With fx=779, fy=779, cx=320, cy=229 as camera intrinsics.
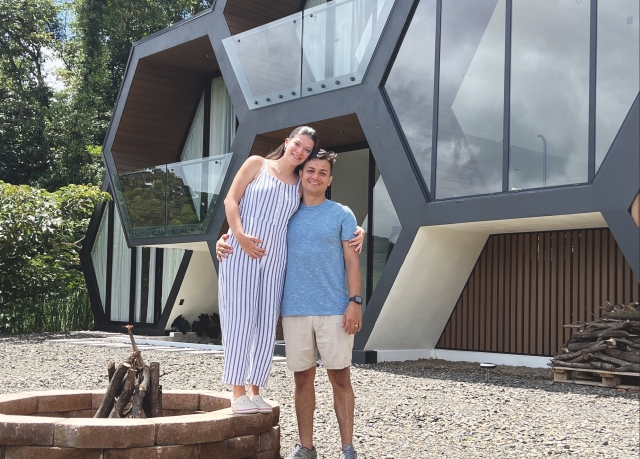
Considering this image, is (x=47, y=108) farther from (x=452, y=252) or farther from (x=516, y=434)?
(x=516, y=434)

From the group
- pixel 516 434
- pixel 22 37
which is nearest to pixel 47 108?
pixel 22 37

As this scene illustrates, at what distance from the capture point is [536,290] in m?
10.7

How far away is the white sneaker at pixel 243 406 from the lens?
13.4 ft

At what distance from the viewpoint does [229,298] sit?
420 centimetres

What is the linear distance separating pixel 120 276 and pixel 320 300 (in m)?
14.7

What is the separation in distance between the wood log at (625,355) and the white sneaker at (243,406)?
5.52m

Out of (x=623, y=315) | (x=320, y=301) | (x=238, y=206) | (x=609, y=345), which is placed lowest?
(x=609, y=345)

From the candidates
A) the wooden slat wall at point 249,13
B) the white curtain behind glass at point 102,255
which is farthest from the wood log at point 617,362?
the white curtain behind glass at point 102,255

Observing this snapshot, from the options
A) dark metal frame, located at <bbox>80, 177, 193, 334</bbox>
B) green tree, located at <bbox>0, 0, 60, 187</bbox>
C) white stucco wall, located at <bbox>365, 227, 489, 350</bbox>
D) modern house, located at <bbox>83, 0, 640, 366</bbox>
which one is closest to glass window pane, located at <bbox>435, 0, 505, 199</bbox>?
modern house, located at <bbox>83, 0, 640, 366</bbox>

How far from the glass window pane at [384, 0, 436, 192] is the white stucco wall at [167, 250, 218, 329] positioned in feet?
21.9

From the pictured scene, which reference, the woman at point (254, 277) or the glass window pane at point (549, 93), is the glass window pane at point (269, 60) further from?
the woman at point (254, 277)

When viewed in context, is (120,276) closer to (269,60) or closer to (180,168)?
(180,168)

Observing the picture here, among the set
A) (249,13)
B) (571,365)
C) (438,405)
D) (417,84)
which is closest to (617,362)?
(571,365)

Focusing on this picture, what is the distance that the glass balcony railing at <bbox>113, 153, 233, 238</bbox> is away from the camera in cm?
1278
